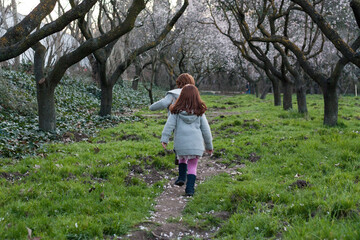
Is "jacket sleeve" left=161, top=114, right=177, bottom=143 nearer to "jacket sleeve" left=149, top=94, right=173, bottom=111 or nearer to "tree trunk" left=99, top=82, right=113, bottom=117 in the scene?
"jacket sleeve" left=149, top=94, right=173, bottom=111

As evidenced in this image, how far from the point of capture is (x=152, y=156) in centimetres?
894

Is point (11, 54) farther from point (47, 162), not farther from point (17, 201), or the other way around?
point (17, 201)

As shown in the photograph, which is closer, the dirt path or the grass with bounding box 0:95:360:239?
the grass with bounding box 0:95:360:239

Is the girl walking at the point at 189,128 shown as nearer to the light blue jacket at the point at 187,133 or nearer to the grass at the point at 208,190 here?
the light blue jacket at the point at 187,133

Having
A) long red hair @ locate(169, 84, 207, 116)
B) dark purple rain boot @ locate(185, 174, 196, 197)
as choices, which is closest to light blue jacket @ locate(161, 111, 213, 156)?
long red hair @ locate(169, 84, 207, 116)

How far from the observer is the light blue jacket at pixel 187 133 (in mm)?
6621

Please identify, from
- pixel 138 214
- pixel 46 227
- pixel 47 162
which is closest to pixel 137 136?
pixel 47 162

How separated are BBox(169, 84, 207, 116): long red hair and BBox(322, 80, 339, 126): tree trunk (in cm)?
779

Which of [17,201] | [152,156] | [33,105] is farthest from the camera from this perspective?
[33,105]

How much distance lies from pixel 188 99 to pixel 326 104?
8198 mm

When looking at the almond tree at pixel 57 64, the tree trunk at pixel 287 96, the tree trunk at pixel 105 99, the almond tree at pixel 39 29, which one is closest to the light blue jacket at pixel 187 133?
the almond tree at pixel 39 29

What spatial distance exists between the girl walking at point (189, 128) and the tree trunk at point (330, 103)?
7661 mm

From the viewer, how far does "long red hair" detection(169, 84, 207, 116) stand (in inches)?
259

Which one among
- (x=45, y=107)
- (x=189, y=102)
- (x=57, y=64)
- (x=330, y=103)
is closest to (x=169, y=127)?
(x=189, y=102)
